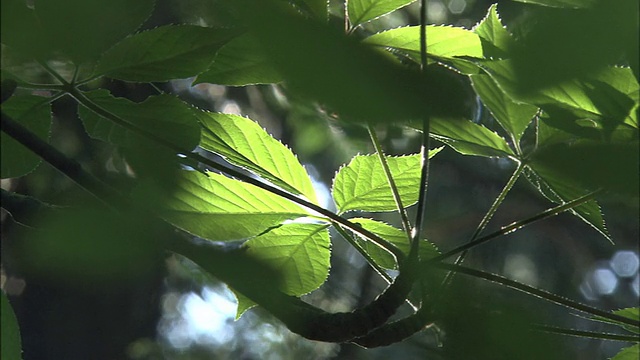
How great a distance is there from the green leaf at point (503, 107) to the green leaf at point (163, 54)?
0.22 meters

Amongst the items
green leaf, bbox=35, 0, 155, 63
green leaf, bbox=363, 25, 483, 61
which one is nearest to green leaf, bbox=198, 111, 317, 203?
green leaf, bbox=363, 25, 483, 61

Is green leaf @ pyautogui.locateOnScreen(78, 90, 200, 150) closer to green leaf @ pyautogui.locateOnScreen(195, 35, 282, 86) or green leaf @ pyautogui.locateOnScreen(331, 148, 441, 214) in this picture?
green leaf @ pyautogui.locateOnScreen(195, 35, 282, 86)

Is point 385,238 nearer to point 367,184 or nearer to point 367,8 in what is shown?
point 367,184

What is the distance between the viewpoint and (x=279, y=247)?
1.98 feet

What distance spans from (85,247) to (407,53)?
35cm

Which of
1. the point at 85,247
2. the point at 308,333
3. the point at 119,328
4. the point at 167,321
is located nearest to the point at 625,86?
the point at 308,333

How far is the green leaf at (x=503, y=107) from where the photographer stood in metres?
0.59

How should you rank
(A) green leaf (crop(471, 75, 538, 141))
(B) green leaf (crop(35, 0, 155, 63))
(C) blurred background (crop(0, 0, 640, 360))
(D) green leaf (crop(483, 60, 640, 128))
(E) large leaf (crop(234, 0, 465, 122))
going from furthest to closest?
(C) blurred background (crop(0, 0, 640, 360)) → (A) green leaf (crop(471, 75, 538, 141)) → (D) green leaf (crop(483, 60, 640, 128)) → (B) green leaf (crop(35, 0, 155, 63)) → (E) large leaf (crop(234, 0, 465, 122))

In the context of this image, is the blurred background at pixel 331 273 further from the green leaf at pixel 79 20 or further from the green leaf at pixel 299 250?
the green leaf at pixel 79 20

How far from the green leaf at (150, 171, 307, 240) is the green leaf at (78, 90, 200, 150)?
0.09ft

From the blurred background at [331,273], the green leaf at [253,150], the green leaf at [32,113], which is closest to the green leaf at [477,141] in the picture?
the green leaf at [253,150]

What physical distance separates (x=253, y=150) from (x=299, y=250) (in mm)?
92

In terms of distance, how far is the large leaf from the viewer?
17 centimetres

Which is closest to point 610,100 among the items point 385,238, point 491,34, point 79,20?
point 491,34
